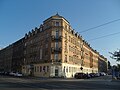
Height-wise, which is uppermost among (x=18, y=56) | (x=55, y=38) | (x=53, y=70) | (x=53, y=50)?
(x=55, y=38)

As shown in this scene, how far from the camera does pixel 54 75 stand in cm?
5972

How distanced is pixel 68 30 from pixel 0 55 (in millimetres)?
70818

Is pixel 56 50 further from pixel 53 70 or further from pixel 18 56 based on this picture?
pixel 18 56

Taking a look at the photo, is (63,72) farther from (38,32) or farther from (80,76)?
(38,32)

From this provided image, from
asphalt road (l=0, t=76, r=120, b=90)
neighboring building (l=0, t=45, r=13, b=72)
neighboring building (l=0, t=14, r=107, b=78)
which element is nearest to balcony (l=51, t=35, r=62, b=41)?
neighboring building (l=0, t=14, r=107, b=78)

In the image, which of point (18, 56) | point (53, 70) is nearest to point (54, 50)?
point (53, 70)

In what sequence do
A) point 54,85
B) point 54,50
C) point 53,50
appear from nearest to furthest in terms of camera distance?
point 54,85
point 53,50
point 54,50

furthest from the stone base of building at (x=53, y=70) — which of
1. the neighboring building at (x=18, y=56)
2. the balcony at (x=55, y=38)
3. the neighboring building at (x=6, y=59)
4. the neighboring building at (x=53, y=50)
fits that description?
the neighboring building at (x=6, y=59)

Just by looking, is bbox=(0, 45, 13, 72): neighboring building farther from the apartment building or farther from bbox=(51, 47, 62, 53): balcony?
bbox=(51, 47, 62, 53): balcony

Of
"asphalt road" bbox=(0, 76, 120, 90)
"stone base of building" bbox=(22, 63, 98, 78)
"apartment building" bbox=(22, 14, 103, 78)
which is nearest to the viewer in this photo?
"asphalt road" bbox=(0, 76, 120, 90)

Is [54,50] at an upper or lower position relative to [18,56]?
lower

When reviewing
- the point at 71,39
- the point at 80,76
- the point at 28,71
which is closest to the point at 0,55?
the point at 28,71

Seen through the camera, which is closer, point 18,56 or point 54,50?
point 54,50

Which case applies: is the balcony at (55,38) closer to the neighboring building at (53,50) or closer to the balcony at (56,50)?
the neighboring building at (53,50)
